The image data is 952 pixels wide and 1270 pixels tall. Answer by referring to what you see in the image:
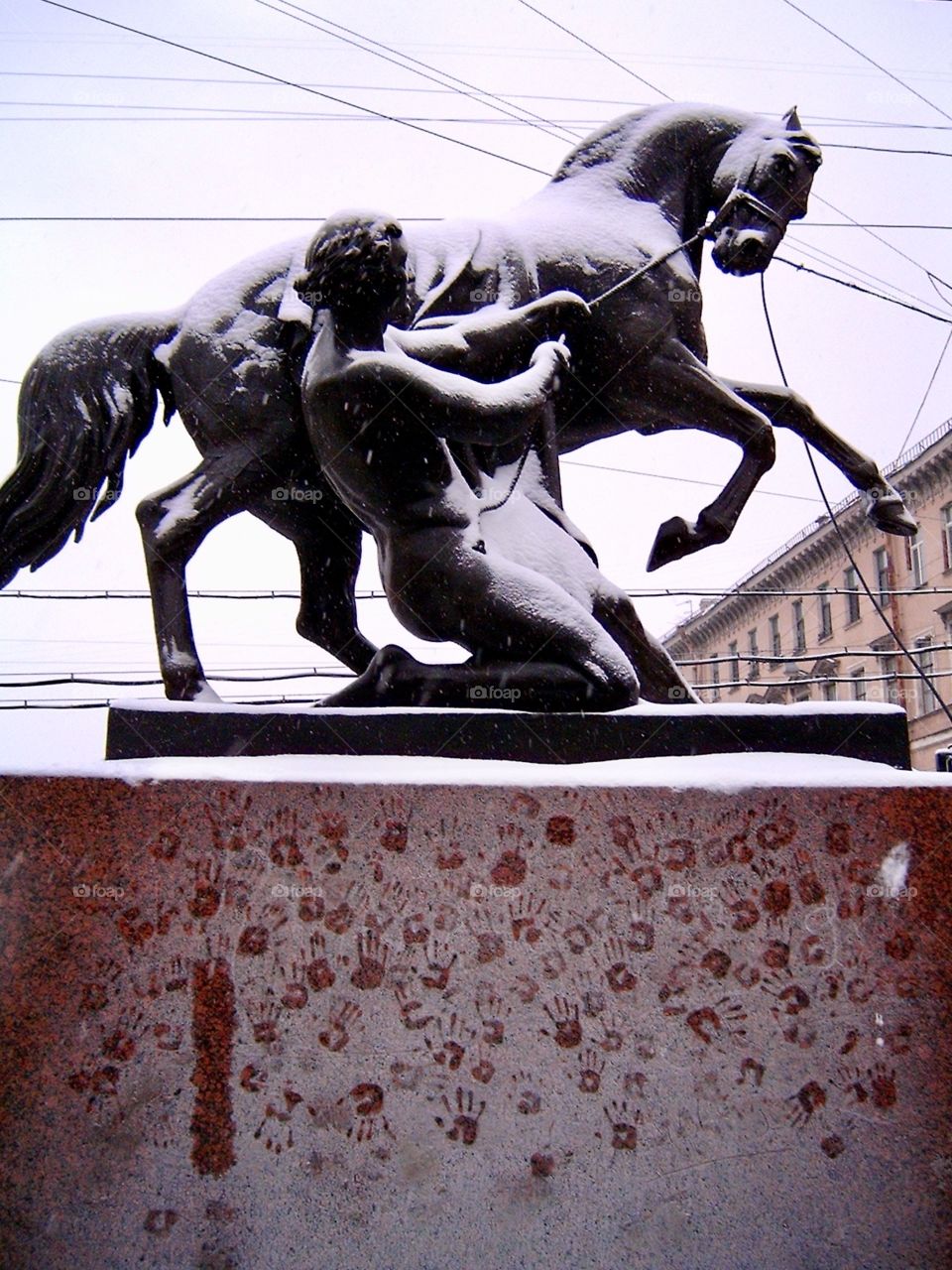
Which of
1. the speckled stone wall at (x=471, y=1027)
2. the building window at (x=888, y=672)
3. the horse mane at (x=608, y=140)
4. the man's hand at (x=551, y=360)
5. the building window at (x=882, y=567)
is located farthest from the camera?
the building window at (x=882, y=567)

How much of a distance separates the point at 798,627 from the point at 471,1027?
36.6 m

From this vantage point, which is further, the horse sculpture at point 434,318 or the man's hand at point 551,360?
the horse sculpture at point 434,318

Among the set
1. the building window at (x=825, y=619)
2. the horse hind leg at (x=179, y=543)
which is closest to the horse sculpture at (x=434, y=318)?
the horse hind leg at (x=179, y=543)

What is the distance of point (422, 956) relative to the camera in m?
3.36

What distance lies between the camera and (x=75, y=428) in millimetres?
4773

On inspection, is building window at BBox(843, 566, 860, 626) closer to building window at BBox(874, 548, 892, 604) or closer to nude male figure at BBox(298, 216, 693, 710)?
building window at BBox(874, 548, 892, 604)

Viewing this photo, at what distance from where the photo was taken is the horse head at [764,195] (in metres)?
5.28

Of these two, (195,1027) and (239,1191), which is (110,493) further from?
(239,1191)

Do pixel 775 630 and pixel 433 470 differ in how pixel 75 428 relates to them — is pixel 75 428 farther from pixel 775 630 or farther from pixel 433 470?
pixel 775 630

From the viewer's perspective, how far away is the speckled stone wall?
10.5ft

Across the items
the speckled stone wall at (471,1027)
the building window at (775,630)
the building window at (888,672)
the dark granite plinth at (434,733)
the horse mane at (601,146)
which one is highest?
the building window at (775,630)

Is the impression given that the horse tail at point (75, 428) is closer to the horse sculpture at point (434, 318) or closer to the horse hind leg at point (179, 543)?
the horse sculpture at point (434, 318)

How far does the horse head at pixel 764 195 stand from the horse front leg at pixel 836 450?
0.56 meters

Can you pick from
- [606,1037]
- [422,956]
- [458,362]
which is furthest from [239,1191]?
[458,362]
